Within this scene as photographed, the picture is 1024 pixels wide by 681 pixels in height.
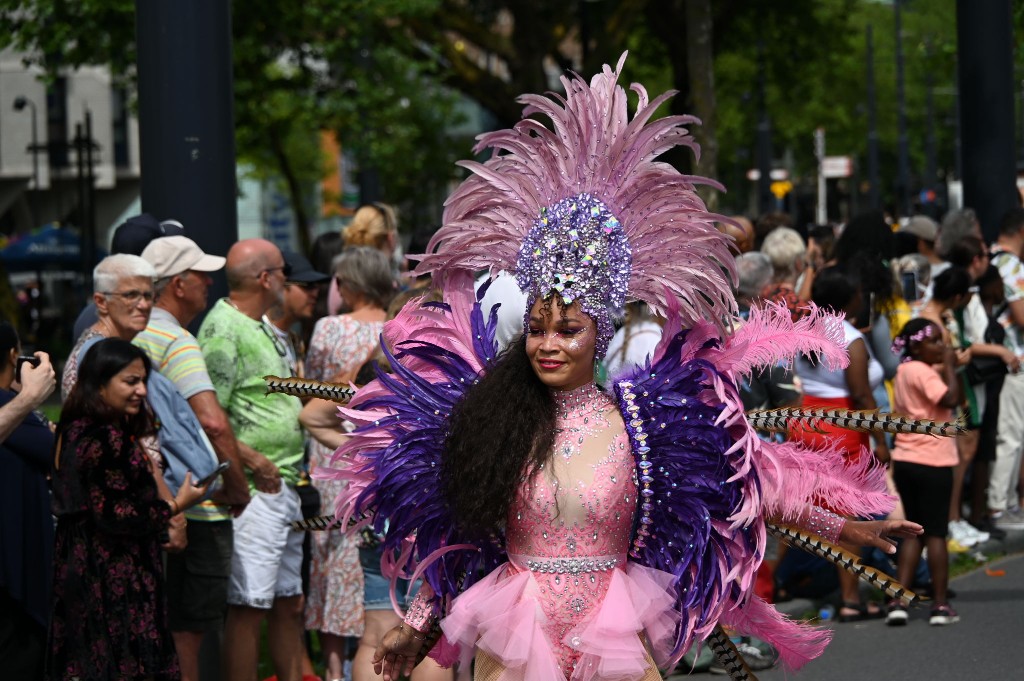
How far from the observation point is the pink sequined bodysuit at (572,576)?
4.07 meters

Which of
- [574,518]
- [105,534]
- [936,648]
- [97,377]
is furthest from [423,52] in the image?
[574,518]

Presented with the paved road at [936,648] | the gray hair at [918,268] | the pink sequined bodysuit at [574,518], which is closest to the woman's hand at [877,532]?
the pink sequined bodysuit at [574,518]

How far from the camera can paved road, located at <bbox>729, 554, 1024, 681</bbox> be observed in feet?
24.2

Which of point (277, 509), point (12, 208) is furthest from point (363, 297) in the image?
point (12, 208)

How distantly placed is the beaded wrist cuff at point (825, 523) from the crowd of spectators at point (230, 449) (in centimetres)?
23

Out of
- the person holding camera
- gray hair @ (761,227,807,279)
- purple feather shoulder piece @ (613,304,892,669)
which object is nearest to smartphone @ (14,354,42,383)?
the person holding camera

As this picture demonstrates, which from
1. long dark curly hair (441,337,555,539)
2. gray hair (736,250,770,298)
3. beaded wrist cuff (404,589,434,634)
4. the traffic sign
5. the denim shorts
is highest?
the traffic sign

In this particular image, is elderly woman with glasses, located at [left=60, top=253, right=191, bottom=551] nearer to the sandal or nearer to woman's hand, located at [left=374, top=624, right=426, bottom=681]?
woman's hand, located at [left=374, top=624, right=426, bottom=681]

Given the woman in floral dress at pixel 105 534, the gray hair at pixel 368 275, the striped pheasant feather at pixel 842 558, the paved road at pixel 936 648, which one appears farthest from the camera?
the paved road at pixel 936 648

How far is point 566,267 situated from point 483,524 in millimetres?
723

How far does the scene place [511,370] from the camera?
4258mm

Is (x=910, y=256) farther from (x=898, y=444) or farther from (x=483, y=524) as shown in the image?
(x=483, y=524)

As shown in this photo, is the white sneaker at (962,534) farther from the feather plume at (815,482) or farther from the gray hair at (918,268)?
the feather plume at (815,482)

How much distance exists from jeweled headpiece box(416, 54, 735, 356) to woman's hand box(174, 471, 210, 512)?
6.18ft
